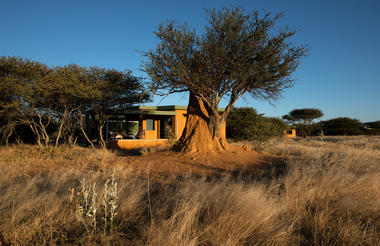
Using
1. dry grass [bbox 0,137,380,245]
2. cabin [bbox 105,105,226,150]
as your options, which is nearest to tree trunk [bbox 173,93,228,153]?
dry grass [bbox 0,137,380,245]

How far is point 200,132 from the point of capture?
11.2 metres

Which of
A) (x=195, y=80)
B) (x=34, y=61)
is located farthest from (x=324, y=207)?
(x=34, y=61)

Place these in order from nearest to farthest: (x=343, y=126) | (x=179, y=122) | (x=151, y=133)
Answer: (x=179, y=122)
(x=151, y=133)
(x=343, y=126)

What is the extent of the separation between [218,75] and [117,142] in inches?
451

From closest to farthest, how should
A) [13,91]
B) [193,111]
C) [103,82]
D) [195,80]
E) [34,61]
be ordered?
[195,80]
[193,111]
[13,91]
[34,61]
[103,82]

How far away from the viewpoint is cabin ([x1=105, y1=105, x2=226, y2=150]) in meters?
20.6

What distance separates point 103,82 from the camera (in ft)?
51.8

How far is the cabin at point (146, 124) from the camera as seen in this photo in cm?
2056

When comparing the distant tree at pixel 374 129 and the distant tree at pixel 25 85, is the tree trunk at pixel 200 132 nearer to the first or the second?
the distant tree at pixel 25 85

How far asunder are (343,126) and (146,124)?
3295 cm

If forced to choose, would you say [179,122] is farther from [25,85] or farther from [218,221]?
[218,221]

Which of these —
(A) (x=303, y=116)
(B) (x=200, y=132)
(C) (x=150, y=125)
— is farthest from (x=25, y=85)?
(A) (x=303, y=116)

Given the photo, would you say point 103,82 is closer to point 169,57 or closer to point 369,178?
point 169,57

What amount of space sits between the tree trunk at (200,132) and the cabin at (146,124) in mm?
8625
